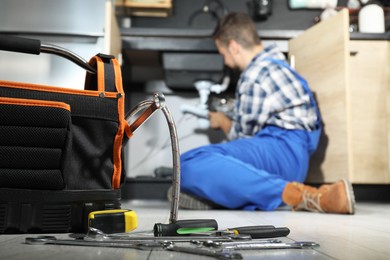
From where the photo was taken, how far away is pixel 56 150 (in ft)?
2.97

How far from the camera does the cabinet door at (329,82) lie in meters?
2.01

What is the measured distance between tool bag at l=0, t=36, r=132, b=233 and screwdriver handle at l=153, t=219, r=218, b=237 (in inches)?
6.4

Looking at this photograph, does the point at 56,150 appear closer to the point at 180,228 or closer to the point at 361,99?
the point at 180,228

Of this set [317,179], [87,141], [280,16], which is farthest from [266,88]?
[87,141]

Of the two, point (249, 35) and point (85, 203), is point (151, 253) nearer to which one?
point (85, 203)

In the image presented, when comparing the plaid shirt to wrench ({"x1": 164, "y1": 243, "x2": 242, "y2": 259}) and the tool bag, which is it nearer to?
the tool bag

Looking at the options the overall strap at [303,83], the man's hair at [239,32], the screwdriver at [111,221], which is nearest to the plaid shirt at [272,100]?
the overall strap at [303,83]

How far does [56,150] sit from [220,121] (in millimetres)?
1605

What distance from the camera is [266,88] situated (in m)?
2.06

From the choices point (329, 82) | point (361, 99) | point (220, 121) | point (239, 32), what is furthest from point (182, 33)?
point (361, 99)

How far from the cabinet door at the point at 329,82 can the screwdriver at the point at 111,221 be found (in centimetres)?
133

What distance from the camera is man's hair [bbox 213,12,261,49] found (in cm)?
224

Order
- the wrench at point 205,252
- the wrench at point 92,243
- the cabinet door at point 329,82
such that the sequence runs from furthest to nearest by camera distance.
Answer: the cabinet door at point 329,82, the wrench at point 92,243, the wrench at point 205,252

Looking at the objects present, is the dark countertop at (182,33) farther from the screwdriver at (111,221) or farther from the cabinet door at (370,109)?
the screwdriver at (111,221)
